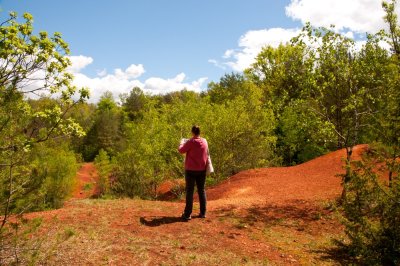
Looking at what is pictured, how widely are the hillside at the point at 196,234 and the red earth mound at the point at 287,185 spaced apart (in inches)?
8.6

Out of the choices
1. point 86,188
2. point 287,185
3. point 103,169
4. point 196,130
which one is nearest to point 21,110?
point 196,130

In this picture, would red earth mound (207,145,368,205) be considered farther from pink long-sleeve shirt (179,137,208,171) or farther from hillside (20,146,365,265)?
pink long-sleeve shirt (179,137,208,171)

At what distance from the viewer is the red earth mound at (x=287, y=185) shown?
455 inches

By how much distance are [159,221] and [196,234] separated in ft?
3.65

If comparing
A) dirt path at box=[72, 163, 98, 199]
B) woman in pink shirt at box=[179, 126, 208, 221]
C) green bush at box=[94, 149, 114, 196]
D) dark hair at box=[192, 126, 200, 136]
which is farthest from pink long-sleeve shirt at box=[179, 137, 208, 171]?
dirt path at box=[72, 163, 98, 199]

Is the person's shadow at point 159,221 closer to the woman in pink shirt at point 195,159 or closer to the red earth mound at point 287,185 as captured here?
the woman in pink shirt at point 195,159

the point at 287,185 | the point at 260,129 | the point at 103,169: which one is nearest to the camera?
the point at 287,185

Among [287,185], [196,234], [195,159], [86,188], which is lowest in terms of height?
[86,188]

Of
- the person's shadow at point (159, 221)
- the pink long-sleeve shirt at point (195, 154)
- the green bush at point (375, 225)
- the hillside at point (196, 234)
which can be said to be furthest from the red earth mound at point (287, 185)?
the green bush at point (375, 225)

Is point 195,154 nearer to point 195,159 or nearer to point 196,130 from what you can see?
point 195,159

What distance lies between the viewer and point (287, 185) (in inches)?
545

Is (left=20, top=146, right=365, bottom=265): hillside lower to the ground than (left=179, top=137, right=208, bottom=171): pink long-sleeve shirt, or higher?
lower

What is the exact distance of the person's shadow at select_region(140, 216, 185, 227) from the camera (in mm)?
7629

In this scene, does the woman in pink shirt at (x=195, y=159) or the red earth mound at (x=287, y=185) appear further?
the red earth mound at (x=287, y=185)
